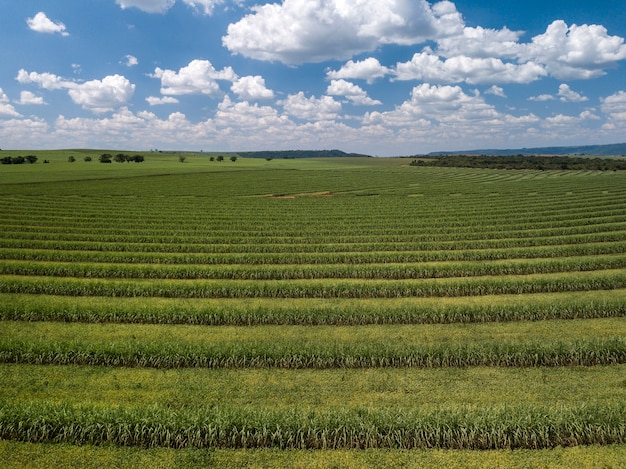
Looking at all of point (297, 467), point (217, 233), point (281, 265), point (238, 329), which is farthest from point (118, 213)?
point (297, 467)

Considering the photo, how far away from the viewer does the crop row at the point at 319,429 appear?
11.1 metres

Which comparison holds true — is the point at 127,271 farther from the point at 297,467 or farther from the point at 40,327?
the point at 297,467

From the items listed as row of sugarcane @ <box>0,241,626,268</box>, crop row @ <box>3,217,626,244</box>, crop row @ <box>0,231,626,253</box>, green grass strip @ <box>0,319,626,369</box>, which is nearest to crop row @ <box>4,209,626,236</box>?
crop row @ <box>3,217,626,244</box>

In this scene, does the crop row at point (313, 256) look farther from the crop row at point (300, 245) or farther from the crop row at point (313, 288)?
the crop row at point (313, 288)

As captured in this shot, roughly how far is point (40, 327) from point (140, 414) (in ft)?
35.0

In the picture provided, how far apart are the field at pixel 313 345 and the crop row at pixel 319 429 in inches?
1.9

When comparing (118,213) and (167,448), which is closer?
(167,448)

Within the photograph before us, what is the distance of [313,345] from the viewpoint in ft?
53.7

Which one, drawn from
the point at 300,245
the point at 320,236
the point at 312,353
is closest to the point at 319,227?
the point at 320,236

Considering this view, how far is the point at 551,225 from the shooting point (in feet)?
142

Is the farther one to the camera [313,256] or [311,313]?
[313,256]

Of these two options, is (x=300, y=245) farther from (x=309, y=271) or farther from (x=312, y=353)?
(x=312, y=353)

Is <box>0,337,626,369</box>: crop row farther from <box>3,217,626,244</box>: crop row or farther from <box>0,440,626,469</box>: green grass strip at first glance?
<box>3,217,626,244</box>: crop row

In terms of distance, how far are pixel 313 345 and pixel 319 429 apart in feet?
17.1
